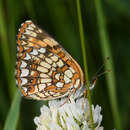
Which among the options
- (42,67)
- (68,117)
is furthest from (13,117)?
(42,67)

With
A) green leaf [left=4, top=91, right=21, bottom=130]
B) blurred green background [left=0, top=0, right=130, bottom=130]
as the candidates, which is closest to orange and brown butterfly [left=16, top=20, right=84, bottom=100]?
green leaf [left=4, top=91, right=21, bottom=130]

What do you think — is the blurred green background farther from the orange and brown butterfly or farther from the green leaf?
the green leaf

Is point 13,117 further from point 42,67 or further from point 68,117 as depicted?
point 42,67

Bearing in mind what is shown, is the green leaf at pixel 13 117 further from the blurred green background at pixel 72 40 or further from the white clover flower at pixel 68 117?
the blurred green background at pixel 72 40

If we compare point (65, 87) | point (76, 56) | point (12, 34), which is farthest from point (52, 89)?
point (76, 56)

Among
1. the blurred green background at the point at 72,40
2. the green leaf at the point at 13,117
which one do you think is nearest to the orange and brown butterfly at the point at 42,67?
the green leaf at the point at 13,117

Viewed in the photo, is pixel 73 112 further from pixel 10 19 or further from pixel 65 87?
pixel 10 19
